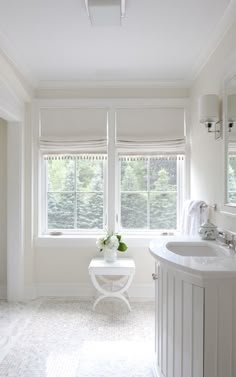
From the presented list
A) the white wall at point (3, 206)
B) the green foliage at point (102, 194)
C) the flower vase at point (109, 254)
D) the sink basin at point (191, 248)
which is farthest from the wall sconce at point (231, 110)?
the white wall at point (3, 206)

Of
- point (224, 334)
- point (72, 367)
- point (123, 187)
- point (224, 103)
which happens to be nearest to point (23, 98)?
point (123, 187)

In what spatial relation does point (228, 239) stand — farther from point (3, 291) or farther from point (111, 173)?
point (3, 291)

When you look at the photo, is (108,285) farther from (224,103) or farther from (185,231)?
(224,103)

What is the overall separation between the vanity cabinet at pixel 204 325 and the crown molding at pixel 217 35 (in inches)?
70.9

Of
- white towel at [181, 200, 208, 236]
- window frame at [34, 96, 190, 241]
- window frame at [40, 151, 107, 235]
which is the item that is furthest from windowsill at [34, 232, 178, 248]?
white towel at [181, 200, 208, 236]

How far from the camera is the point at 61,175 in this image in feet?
12.0

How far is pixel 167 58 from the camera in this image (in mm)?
2930

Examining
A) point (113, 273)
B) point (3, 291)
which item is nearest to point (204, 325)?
point (113, 273)

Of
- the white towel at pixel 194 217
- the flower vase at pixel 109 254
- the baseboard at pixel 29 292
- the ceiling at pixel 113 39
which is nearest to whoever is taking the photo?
the ceiling at pixel 113 39

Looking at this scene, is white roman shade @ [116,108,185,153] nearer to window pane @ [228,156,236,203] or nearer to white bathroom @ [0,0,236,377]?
white bathroom @ [0,0,236,377]

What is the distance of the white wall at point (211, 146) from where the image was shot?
2.31 meters

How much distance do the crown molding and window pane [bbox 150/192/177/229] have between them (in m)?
1.40

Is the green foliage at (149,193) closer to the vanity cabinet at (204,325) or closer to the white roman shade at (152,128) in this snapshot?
the white roman shade at (152,128)

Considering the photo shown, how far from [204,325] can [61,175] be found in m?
2.60
